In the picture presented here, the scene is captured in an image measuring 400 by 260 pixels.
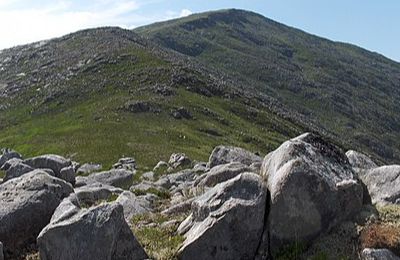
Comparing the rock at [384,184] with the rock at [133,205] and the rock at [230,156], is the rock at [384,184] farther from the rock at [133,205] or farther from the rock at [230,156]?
the rock at [230,156]

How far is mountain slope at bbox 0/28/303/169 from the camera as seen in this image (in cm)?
8025

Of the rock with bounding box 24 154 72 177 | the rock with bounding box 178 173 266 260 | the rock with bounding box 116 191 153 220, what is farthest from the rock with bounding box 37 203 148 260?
the rock with bounding box 24 154 72 177

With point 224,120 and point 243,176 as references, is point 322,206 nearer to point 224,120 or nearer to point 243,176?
point 243,176

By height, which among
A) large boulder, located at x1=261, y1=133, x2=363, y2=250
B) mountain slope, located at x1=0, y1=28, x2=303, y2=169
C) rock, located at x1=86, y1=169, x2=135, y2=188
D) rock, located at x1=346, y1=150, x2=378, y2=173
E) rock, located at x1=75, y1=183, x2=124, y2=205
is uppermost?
large boulder, located at x1=261, y1=133, x2=363, y2=250

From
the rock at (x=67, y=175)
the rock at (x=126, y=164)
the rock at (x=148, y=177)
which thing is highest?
the rock at (x=67, y=175)

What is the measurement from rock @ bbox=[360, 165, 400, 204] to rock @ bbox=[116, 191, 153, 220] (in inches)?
367

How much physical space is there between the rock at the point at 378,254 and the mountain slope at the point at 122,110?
151ft

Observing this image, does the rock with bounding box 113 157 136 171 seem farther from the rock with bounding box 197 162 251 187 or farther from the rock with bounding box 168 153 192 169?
the rock with bounding box 197 162 251 187

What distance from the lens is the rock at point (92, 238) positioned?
1673 centimetres

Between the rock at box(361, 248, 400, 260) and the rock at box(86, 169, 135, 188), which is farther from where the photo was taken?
the rock at box(86, 169, 135, 188)

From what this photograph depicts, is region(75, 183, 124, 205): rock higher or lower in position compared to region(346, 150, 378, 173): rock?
lower

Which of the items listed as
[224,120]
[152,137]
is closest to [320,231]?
[152,137]

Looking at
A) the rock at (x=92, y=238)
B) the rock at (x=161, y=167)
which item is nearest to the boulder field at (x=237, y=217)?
the rock at (x=92, y=238)

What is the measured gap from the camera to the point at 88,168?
62.3 metres
